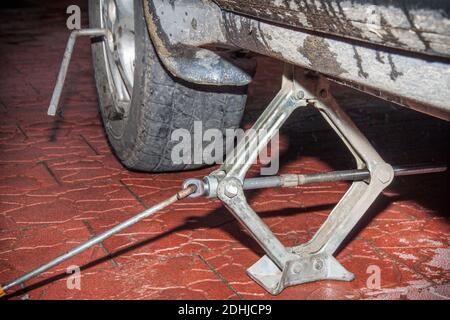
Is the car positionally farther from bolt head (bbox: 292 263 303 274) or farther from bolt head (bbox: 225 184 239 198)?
bolt head (bbox: 292 263 303 274)

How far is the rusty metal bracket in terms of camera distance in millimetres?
1924

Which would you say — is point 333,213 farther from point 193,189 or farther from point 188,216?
point 188,216

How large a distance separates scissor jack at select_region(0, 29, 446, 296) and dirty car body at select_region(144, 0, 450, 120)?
24cm

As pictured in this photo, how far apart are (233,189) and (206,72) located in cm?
56

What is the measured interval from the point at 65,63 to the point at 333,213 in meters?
1.16

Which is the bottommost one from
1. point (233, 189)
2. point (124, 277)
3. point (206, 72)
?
point (124, 277)

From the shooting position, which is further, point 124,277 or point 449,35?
point 124,277

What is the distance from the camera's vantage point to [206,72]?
2287 mm

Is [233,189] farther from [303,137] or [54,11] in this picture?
[54,11]

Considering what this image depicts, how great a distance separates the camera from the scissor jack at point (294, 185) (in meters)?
1.90

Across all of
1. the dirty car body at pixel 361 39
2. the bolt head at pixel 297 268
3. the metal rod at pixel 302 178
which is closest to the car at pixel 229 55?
the dirty car body at pixel 361 39

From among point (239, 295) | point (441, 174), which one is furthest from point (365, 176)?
point (441, 174)

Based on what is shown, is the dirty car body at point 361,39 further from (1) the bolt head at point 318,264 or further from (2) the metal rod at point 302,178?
(1) the bolt head at point 318,264

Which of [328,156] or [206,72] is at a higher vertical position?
[206,72]
